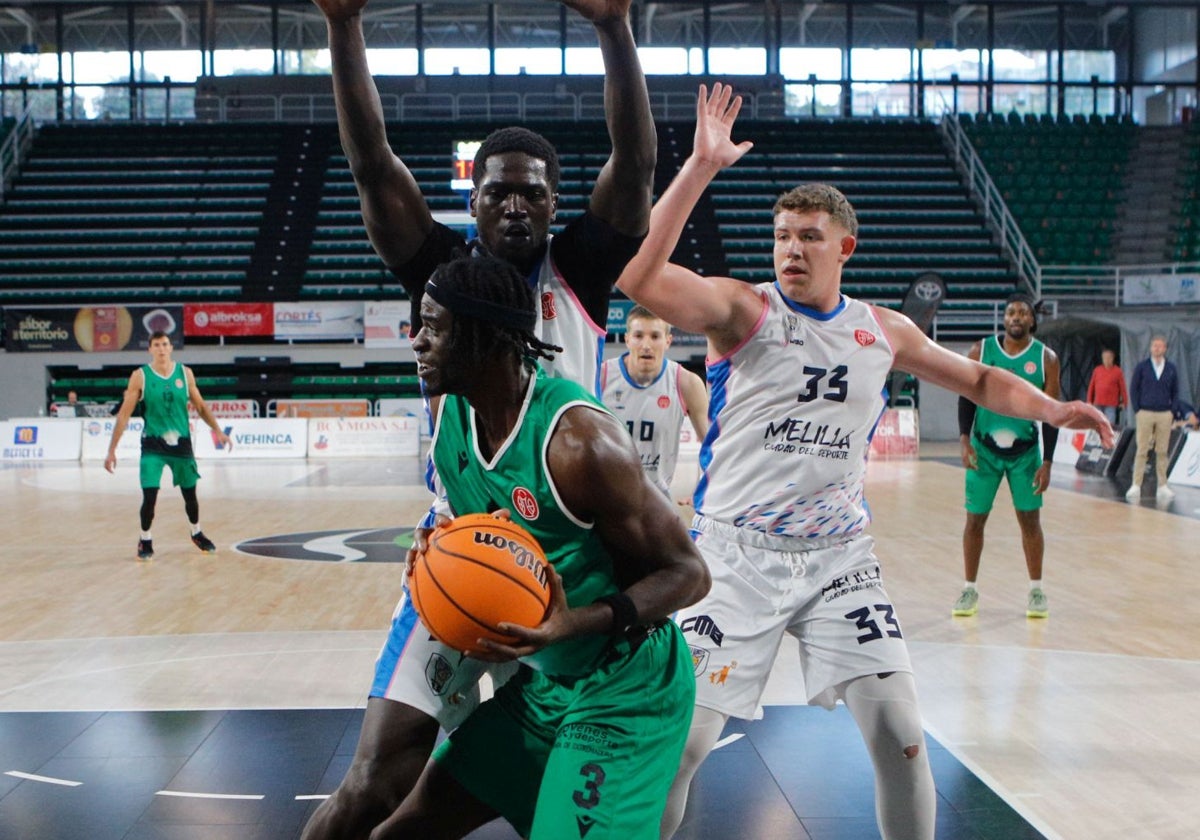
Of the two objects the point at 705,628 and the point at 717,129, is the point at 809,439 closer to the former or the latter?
the point at 705,628

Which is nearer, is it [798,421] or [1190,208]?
[798,421]

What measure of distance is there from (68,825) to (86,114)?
33.3 m

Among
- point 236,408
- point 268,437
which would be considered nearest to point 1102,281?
point 268,437

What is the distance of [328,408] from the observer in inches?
953

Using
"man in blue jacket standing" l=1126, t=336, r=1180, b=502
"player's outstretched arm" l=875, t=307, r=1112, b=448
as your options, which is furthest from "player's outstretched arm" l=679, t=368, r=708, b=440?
"man in blue jacket standing" l=1126, t=336, r=1180, b=502

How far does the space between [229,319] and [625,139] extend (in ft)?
77.3

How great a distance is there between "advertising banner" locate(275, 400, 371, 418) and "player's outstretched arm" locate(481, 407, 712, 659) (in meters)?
22.1

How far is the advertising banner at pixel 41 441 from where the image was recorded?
2169 centimetres

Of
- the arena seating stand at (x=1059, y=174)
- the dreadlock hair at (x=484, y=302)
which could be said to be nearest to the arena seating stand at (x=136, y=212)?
the arena seating stand at (x=1059, y=174)

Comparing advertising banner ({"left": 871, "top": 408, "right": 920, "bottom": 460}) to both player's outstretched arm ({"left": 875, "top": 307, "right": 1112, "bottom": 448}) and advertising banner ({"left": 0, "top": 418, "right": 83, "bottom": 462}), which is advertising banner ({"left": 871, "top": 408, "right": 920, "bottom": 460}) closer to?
advertising banner ({"left": 0, "top": 418, "right": 83, "bottom": 462})

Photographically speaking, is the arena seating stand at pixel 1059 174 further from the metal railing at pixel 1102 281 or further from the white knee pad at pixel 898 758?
the white knee pad at pixel 898 758

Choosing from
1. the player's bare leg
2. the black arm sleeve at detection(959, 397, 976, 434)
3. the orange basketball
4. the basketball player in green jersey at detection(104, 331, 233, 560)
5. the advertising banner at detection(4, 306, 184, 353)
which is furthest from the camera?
the advertising banner at detection(4, 306, 184, 353)

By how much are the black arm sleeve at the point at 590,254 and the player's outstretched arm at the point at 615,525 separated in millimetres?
692

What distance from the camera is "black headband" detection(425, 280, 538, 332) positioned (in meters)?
2.40
